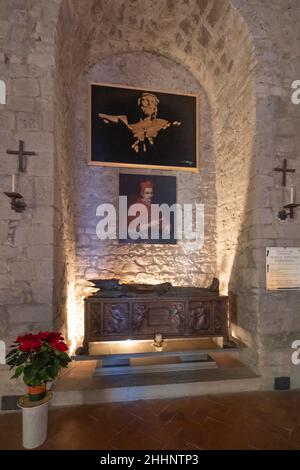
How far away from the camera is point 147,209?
4121 millimetres

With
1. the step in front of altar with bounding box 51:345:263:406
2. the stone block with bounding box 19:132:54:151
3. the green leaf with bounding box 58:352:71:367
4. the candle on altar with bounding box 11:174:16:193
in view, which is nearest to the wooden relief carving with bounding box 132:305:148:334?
the step in front of altar with bounding box 51:345:263:406

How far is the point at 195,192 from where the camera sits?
435 cm

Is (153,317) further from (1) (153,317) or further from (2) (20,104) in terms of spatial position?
Result: (2) (20,104)

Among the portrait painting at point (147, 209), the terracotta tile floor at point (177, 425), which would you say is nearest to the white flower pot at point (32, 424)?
the terracotta tile floor at point (177, 425)

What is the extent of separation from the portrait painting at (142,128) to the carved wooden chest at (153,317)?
86.6 inches

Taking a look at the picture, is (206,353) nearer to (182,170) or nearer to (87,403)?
(87,403)

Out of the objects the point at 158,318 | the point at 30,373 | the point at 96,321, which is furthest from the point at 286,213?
the point at 30,373

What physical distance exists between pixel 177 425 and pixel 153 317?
125 centimetres

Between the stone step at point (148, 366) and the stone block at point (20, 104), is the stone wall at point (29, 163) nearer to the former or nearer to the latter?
the stone block at point (20, 104)

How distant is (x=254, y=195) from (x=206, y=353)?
7.18ft

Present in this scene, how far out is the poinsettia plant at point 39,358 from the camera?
2010mm

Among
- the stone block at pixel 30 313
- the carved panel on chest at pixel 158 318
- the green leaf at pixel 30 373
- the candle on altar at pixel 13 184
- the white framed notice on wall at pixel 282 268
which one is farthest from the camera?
the carved panel on chest at pixel 158 318

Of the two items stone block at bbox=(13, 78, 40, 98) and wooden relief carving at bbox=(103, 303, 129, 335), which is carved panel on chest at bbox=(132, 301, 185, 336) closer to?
wooden relief carving at bbox=(103, 303, 129, 335)
